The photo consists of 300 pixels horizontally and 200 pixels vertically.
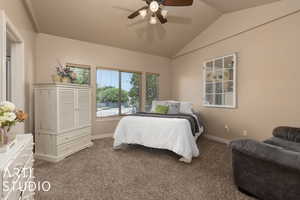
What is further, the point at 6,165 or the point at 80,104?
the point at 80,104

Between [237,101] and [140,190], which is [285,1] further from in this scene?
[140,190]

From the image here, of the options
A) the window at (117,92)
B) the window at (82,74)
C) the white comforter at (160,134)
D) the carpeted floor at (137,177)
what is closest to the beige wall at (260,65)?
the carpeted floor at (137,177)

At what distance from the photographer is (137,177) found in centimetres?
240

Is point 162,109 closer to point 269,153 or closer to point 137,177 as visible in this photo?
point 137,177

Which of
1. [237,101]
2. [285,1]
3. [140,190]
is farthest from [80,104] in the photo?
[285,1]

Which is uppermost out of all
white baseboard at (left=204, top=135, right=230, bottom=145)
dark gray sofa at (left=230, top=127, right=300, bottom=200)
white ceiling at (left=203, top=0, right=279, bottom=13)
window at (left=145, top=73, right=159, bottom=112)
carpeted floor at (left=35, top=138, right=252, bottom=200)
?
white ceiling at (left=203, top=0, right=279, bottom=13)

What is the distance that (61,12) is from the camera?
3.28 metres

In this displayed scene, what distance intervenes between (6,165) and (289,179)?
2.38m

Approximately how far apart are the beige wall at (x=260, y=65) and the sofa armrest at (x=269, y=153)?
169 cm

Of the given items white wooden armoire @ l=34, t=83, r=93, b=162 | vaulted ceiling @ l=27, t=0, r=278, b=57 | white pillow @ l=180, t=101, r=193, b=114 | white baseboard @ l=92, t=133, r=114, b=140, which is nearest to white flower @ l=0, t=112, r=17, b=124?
white wooden armoire @ l=34, t=83, r=93, b=162

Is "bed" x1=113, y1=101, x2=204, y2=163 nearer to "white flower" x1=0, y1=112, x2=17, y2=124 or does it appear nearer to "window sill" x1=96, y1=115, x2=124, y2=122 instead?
"window sill" x1=96, y1=115, x2=124, y2=122

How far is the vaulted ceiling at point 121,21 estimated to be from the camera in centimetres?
322

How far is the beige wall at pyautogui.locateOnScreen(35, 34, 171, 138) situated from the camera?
3.73 m

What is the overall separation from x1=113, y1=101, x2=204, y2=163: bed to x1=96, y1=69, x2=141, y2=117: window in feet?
4.57
